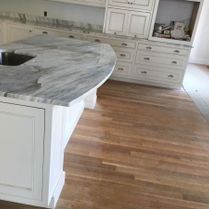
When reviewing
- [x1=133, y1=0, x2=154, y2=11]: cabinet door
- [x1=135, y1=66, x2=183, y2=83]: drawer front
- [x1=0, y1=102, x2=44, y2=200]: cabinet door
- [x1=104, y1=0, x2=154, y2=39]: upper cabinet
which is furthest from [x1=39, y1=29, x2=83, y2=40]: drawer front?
[x1=0, y1=102, x2=44, y2=200]: cabinet door

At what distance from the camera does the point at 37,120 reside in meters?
1.41

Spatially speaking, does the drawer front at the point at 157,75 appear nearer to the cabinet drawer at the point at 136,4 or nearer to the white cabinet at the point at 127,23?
the white cabinet at the point at 127,23

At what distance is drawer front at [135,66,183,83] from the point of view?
179 inches

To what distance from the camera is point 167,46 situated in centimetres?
441

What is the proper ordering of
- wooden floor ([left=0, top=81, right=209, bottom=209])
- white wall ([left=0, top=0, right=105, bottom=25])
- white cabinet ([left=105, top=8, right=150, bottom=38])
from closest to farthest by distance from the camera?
wooden floor ([left=0, top=81, right=209, bottom=209]) → white cabinet ([left=105, top=8, right=150, bottom=38]) → white wall ([left=0, top=0, right=105, bottom=25])

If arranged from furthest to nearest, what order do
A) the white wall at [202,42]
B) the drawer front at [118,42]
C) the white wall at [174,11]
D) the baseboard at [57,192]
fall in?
the white wall at [202,42], the white wall at [174,11], the drawer front at [118,42], the baseboard at [57,192]

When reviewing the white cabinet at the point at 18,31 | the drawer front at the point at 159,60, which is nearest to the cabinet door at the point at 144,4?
the drawer front at the point at 159,60

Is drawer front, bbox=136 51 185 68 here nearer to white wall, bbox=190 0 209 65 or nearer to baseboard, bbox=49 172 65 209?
white wall, bbox=190 0 209 65

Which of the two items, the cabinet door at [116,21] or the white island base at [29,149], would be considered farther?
the cabinet door at [116,21]

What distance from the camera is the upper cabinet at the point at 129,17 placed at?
14.0 ft

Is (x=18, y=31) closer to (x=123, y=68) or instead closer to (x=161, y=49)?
(x=123, y=68)

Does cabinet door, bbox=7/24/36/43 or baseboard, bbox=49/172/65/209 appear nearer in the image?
baseboard, bbox=49/172/65/209

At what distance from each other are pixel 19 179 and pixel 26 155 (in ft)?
0.63

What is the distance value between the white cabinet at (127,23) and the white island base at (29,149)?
124 inches
